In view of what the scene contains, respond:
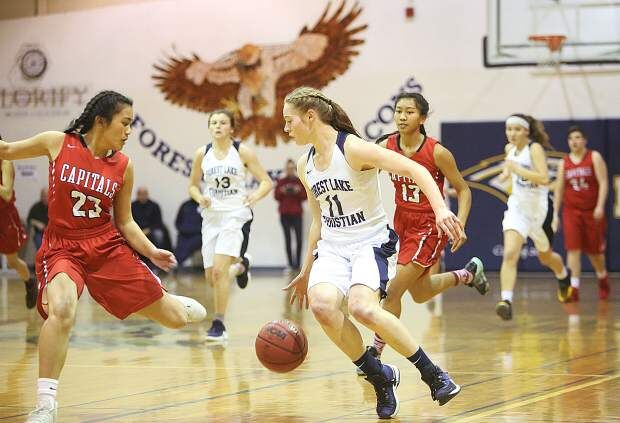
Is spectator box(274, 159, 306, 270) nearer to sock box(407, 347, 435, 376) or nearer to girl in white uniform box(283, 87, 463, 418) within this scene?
girl in white uniform box(283, 87, 463, 418)

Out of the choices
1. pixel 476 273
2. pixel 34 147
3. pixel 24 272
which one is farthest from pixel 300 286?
pixel 24 272

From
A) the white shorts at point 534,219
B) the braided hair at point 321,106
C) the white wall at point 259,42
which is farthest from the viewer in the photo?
the white wall at point 259,42

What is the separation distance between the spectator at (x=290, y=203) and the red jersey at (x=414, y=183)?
1162 centimetres

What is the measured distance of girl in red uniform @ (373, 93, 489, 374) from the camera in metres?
7.55

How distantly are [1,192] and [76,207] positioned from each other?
504cm

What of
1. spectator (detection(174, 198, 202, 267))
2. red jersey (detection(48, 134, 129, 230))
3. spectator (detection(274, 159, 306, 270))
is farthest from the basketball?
spectator (detection(174, 198, 202, 267))

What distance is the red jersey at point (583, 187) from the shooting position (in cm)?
1393

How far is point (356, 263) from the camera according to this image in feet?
18.9

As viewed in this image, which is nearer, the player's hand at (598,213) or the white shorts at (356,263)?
the white shorts at (356,263)

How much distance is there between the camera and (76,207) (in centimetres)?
581

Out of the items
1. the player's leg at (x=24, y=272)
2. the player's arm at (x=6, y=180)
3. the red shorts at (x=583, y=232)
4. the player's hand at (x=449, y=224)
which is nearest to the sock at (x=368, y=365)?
the player's hand at (x=449, y=224)

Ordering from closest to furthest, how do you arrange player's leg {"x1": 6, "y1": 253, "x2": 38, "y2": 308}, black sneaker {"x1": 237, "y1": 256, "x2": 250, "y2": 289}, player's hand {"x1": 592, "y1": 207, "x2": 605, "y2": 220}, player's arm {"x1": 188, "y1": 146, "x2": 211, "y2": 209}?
player's arm {"x1": 188, "y1": 146, "x2": 211, "y2": 209}, black sneaker {"x1": 237, "y1": 256, "x2": 250, "y2": 289}, player's leg {"x1": 6, "y1": 253, "x2": 38, "y2": 308}, player's hand {"x1": 592, "y1": 207, "x2": 605, "y2": 220}

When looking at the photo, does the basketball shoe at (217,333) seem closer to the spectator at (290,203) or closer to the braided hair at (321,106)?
the braided hair at (321,106)

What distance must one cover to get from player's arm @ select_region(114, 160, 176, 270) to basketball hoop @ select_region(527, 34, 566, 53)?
1199 cm
